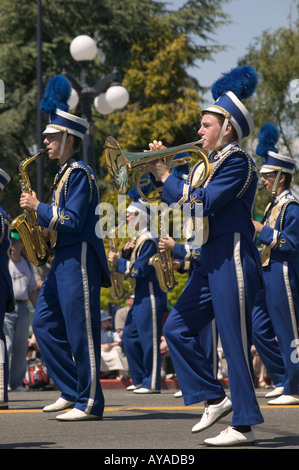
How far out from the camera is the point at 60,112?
7.87 metres

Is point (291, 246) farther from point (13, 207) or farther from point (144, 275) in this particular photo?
point (13, 207)

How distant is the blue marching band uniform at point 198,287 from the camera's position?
6.11m

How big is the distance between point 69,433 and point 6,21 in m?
23.4

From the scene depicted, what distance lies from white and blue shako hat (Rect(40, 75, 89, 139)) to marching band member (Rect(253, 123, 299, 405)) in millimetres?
1923

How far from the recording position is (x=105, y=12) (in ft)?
98.7

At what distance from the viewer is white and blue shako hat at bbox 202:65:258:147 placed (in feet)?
20.9

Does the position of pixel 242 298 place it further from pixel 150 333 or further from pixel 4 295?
pixel 150 333

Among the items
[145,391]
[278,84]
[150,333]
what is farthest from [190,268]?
[278,84]

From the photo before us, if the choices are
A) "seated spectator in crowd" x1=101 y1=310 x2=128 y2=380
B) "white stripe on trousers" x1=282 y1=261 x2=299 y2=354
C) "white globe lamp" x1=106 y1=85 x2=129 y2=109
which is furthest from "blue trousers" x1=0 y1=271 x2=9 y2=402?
"white globe lamp" x1=106 y1=85 x2=129 y2=109

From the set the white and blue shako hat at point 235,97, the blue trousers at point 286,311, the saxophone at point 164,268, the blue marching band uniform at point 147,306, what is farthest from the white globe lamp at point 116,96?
the white and blue shako hat at point 235,97

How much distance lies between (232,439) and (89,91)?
9.99m
